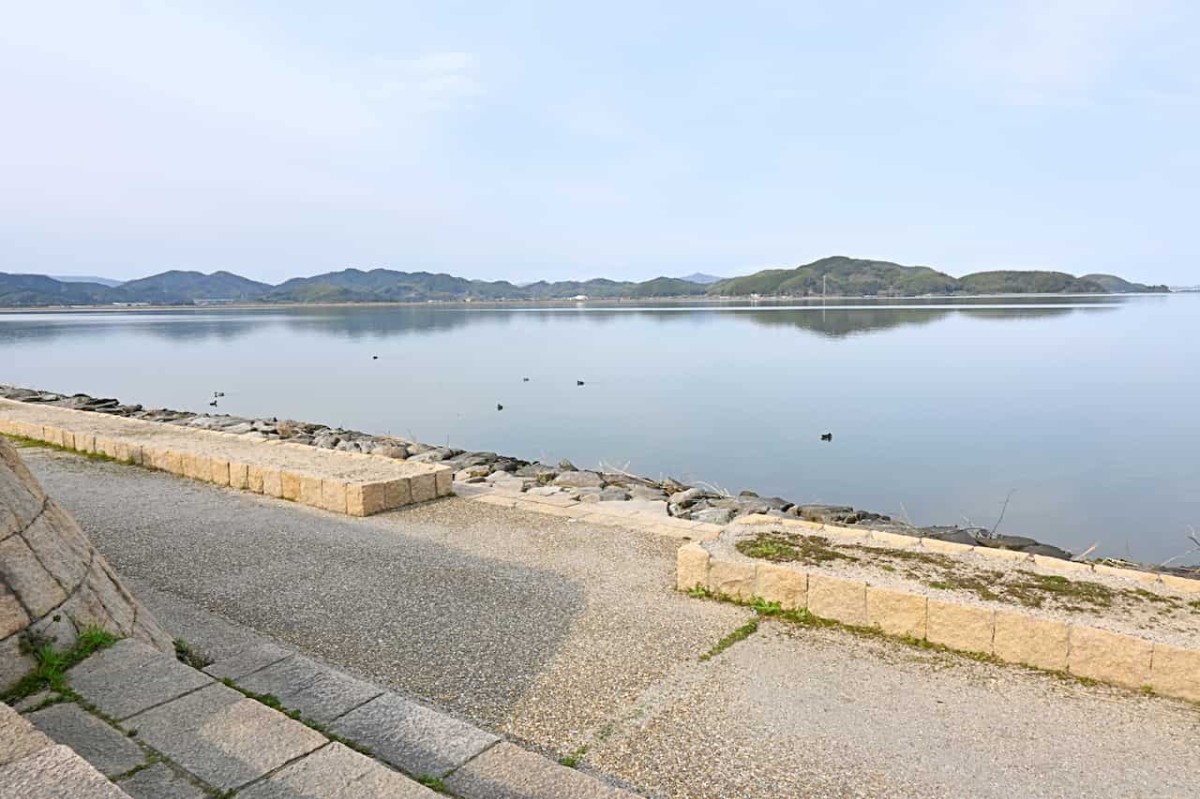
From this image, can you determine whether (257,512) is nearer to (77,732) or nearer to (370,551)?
(370,551)

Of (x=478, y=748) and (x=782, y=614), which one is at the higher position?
(x=478, y=748)

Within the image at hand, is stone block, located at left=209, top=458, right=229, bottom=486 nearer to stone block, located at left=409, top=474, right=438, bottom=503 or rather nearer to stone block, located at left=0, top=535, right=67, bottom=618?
stone block, located at left=409, top=474, right=438, bottom=503

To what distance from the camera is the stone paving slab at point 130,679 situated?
10.7ft

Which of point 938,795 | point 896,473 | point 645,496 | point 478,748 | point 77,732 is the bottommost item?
point 896,473

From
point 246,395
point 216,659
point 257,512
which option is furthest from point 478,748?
point 246,395

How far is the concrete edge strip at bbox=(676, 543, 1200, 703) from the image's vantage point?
424 cm

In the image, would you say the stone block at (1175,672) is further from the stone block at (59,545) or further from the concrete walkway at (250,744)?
the stone block at (59,545)

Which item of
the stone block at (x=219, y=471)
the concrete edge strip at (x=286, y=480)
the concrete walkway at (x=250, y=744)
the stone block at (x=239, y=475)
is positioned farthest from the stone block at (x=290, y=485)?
the concrete walkway at (x=250, y=744)

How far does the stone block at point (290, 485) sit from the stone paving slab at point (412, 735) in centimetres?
577

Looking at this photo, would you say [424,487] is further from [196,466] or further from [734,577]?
[734,577]

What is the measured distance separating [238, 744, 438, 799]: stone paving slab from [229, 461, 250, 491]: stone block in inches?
292

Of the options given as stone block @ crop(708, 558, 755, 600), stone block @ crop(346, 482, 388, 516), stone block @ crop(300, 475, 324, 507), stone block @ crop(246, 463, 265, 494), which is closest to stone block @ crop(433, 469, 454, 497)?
stone block @ crop(346, 482, 388, 516)

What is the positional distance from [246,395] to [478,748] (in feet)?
101

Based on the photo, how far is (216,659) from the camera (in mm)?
4363
